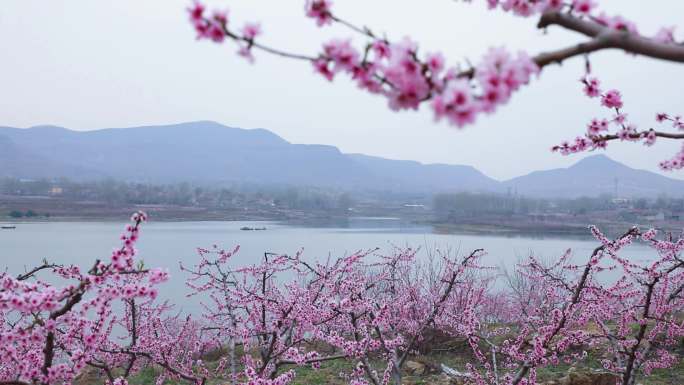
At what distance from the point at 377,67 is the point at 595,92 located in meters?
2.17

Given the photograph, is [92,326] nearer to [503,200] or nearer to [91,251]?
[91,251]

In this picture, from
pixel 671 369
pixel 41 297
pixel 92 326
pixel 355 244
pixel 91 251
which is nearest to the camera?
pixel 41 297

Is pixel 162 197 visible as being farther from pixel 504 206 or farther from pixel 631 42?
pixel 631 42

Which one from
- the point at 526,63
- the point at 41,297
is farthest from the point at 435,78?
the point at 41,297

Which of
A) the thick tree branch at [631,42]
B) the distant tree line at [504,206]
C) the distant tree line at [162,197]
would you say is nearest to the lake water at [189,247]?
the thick tree branch at [631,42]

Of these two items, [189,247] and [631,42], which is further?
[189,247]

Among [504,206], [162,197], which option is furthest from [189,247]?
[504,206]

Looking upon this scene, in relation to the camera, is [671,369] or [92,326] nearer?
[92,326]

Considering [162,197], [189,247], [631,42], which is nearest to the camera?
[631,42]

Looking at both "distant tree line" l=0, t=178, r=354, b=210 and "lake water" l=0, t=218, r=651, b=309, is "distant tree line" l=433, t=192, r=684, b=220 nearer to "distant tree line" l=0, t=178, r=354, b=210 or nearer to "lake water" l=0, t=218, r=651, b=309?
"distant tree line" l=0, t=178, r=354, b=210

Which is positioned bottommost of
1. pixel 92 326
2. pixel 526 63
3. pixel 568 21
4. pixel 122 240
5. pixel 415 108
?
pixel 92 326

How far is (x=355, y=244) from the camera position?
45.2m

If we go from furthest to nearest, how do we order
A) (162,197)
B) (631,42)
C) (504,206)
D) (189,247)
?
(162,197)
(504,206)
(189,247)
(631,42)

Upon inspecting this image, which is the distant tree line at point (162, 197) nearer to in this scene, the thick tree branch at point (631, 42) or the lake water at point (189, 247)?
the lake water at point (189, 247)
